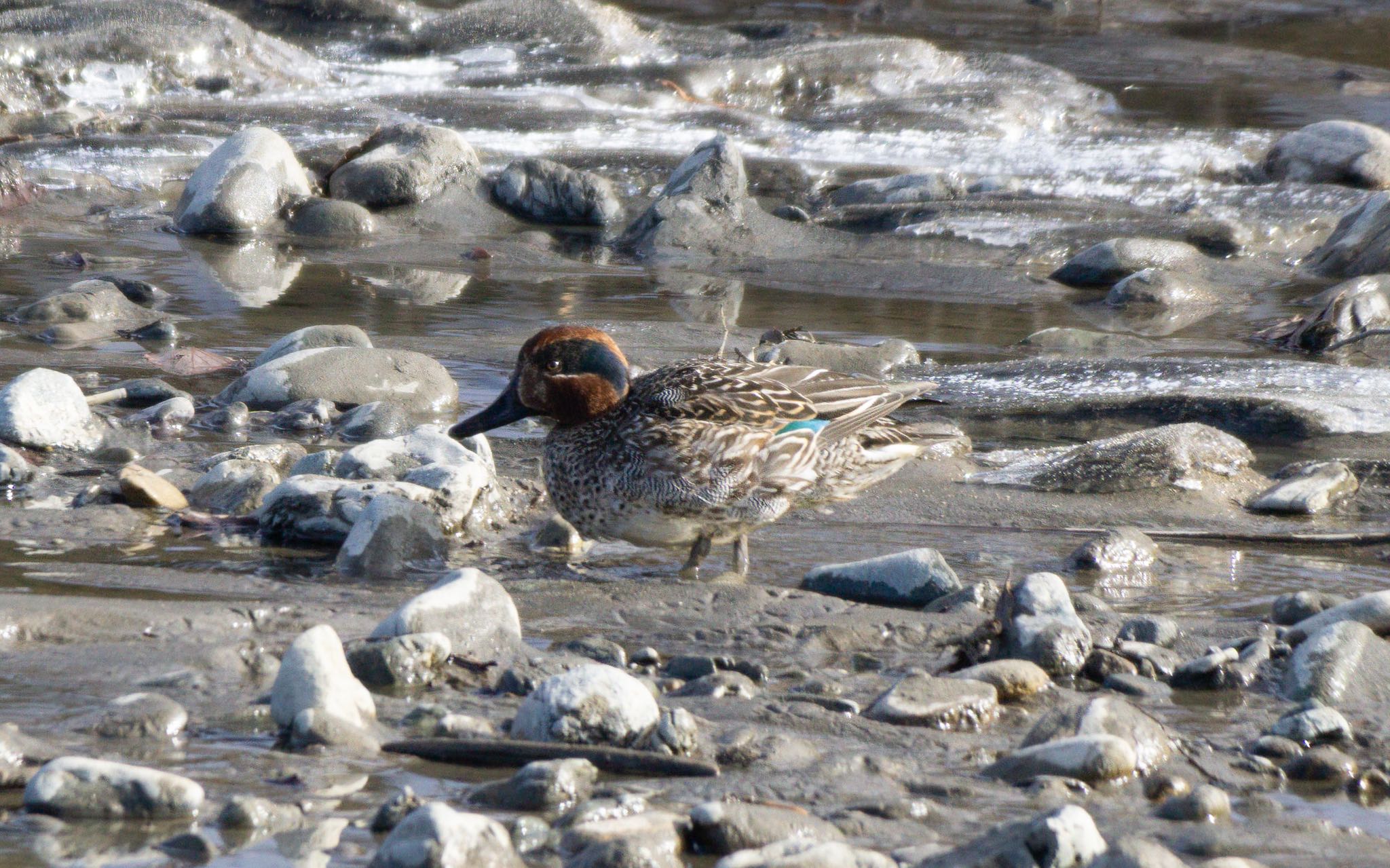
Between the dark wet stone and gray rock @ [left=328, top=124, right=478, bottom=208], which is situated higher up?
gray rock @ [left=328, top=124, right=478, bottom=208]

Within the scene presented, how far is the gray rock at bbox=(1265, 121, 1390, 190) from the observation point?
43.0 ft

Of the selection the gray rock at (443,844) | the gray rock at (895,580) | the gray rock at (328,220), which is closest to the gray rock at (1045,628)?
the gray rock at (895,580)

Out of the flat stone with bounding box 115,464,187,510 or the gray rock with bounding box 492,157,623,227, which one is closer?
the flat stone with bounding box 115,464,187,510

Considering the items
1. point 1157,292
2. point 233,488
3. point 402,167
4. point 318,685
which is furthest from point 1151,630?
point 402,167

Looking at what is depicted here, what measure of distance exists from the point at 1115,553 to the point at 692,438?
55.0 inches

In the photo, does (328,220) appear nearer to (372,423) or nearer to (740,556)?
(372,423)

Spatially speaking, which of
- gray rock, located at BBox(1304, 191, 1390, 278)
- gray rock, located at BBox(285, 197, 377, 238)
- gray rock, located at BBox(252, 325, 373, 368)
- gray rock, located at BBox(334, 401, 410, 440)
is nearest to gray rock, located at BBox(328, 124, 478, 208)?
gray rock, located at BBox(285, 197, 377, 238)

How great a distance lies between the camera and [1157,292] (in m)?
10.1

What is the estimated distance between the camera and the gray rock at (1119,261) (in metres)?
10.6

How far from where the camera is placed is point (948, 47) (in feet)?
67.2

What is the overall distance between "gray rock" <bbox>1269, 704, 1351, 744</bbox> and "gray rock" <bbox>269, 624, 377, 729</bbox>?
201 cm

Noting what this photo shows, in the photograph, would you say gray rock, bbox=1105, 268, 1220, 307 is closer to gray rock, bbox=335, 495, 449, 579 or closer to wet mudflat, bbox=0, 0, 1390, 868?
wet mudflat, bbox=0, 0, 1390, 868

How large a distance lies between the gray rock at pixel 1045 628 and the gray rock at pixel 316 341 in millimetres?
3909

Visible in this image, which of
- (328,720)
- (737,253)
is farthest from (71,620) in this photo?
(737,253)
